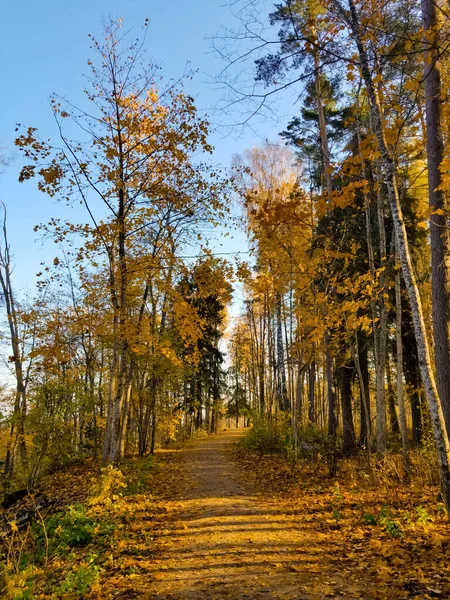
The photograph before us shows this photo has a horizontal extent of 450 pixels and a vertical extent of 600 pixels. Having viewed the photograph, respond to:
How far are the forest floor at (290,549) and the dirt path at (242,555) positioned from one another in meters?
0.01

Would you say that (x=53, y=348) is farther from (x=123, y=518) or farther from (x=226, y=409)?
(x=226, y=409)

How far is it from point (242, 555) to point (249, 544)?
337 millimetres

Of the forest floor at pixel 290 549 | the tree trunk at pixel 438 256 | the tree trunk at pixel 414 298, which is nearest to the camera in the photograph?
the forest floor at pixel 290 549

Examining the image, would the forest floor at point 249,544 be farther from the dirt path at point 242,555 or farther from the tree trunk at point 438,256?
the tree trunk at point 438,256

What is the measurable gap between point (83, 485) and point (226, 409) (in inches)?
939

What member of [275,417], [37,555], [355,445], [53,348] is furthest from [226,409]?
[37,555]

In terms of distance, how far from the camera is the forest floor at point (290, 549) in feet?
11.6

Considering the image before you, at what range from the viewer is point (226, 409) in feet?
105

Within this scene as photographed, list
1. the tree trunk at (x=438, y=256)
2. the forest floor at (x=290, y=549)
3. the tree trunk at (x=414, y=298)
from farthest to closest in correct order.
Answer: the tree trunk at (x=438, y=256) → the tree trunk at (x=414, y=298) → the forest floor at (x=290, y=549)

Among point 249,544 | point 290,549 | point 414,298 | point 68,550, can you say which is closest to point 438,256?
point 414,298

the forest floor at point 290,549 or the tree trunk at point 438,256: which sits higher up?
the tree trunk at point 438,256

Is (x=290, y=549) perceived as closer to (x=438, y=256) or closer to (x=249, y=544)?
(x=249, y=544)

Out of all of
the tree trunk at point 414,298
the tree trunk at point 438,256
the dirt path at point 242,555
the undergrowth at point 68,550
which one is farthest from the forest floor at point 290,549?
the tree trunk at point 438,256

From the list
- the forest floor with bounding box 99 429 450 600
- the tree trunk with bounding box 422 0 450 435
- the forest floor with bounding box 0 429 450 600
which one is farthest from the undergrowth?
the tree trunk with bounding box 422 0 450 435
